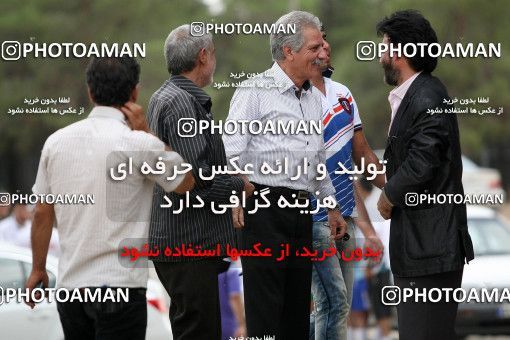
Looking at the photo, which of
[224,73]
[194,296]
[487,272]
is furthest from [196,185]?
[224,73]

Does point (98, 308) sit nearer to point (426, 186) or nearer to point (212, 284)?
point (212, 284)

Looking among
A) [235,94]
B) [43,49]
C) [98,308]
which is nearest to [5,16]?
[43,49]

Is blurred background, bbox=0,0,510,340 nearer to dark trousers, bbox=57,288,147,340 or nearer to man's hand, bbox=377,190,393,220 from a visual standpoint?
man's hand, bbox=377,190,393,220

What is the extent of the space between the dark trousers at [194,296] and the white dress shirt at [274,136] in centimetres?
64

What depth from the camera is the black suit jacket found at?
579 centimetres

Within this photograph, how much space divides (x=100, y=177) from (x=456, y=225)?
1.86 m

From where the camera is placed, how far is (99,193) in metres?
4.96

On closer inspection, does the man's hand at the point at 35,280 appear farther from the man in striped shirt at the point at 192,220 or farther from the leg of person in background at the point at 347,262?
the leg of person in background at the point at 347,262

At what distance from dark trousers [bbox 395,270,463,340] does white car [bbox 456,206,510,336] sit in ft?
8.08

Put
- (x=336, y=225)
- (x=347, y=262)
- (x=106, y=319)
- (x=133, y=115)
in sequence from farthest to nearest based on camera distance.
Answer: (x=347, y=262), (x=336, y=225), (x=133, y=115), (x=106, y=319)

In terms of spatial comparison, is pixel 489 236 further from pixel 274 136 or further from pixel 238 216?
pixel 238 216

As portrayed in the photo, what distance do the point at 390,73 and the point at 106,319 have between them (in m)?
2.06

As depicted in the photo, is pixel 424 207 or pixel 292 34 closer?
pixel 424 207

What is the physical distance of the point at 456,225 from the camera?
19.2 feet
